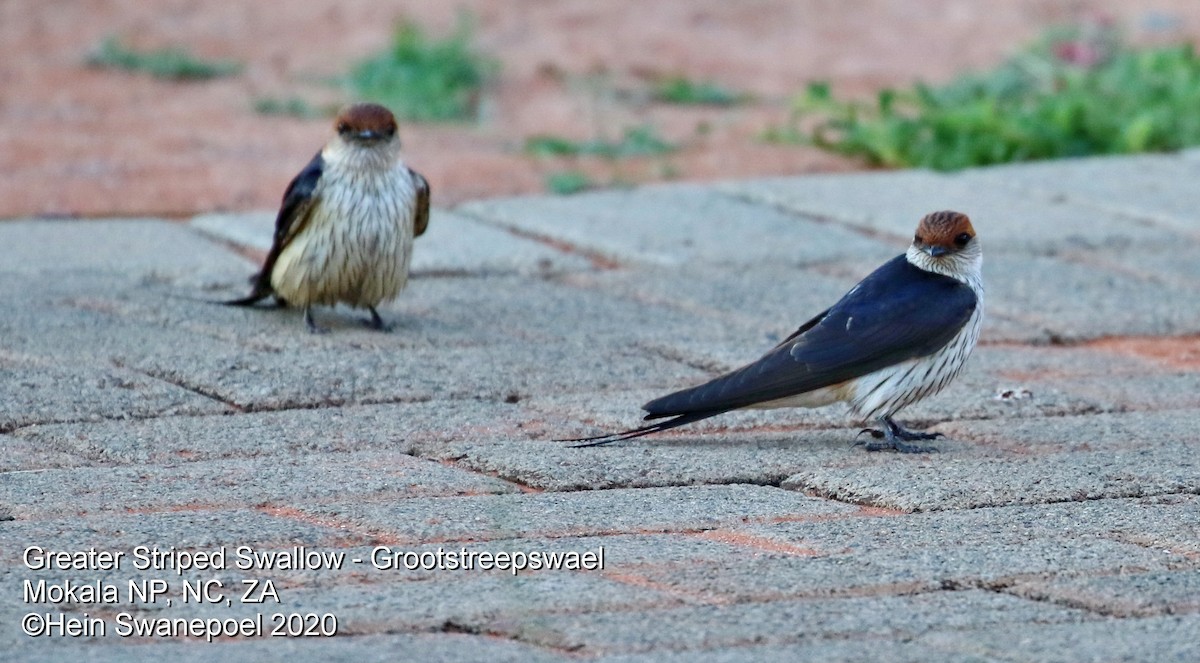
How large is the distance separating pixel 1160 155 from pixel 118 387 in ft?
18.4

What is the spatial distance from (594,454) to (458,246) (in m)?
2.61

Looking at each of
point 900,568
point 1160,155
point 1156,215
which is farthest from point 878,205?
point 900,568

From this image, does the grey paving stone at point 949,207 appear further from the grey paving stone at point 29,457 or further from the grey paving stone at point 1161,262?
the grey paving stone at point 29,457

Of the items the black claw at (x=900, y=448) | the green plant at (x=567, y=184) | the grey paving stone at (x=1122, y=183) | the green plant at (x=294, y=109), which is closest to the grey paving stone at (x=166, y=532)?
the black claw at (x=900, y=448)

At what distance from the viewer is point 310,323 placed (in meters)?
5.88

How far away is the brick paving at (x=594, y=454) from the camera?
11.0ft

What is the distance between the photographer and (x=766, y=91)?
1135 centimetres

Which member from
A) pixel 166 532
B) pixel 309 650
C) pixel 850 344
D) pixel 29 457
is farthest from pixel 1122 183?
pixel 309 650

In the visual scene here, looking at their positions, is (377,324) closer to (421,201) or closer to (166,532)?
(421,201)

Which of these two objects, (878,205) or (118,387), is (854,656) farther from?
(878,205)

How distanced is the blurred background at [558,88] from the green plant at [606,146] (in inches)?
0.5

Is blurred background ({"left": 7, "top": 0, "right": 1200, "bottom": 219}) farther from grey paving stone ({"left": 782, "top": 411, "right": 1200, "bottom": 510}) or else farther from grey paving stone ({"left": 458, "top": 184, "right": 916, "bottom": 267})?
grey paving stone ({"left": 782, "top": 411, "right": 1200, "bottom": 510})

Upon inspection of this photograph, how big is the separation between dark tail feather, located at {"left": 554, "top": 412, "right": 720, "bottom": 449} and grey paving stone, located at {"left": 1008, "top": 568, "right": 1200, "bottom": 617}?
1169mm

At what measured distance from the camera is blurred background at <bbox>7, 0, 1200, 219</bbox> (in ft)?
28.9
